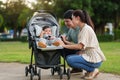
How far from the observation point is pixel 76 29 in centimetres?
927

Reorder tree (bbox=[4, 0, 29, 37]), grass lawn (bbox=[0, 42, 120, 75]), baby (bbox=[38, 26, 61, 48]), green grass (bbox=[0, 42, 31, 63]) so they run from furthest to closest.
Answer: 1. tree (bbox=[4, 0, 29, 37])
2. green grass (bbox=[0, 42, 31, 63])
3. grass lawn (bbox=[0, 42, 120, 75])
4. baby (bbox=[38, 26, 61, 48])

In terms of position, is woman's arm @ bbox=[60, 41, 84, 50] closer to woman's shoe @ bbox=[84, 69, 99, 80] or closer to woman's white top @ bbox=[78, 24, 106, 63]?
woman's white top @ bbox=[78, 24, 106, 63]

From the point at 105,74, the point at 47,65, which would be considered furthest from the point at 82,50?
the point at 105,74

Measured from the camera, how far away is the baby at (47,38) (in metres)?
8.39

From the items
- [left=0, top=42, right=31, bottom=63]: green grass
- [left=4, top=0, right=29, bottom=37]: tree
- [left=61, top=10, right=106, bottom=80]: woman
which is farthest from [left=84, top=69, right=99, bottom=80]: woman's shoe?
[left=4, top=0, right=29, bottom=37]: tree

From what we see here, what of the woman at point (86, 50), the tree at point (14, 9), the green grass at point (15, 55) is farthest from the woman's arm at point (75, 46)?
the tree at point (14, 9)

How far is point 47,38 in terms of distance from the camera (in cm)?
873

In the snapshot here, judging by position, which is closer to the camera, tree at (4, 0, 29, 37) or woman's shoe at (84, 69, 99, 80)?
woman's shoe at (84, 69, 99, 80)

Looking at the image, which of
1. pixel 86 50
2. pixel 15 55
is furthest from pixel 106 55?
pixel 86 50

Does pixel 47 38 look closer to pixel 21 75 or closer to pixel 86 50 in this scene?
pixel 86 50

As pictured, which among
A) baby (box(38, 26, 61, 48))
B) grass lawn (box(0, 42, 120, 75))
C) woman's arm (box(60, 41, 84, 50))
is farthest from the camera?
grass lawn (box(0, 42, 120, 75))

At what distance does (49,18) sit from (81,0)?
34.9m

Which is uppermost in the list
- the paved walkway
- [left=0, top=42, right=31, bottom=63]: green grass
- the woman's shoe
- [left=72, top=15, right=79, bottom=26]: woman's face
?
[left=72, top=15, right=79, bottom=26]: woman's face

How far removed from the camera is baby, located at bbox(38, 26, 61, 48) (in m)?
8.39
